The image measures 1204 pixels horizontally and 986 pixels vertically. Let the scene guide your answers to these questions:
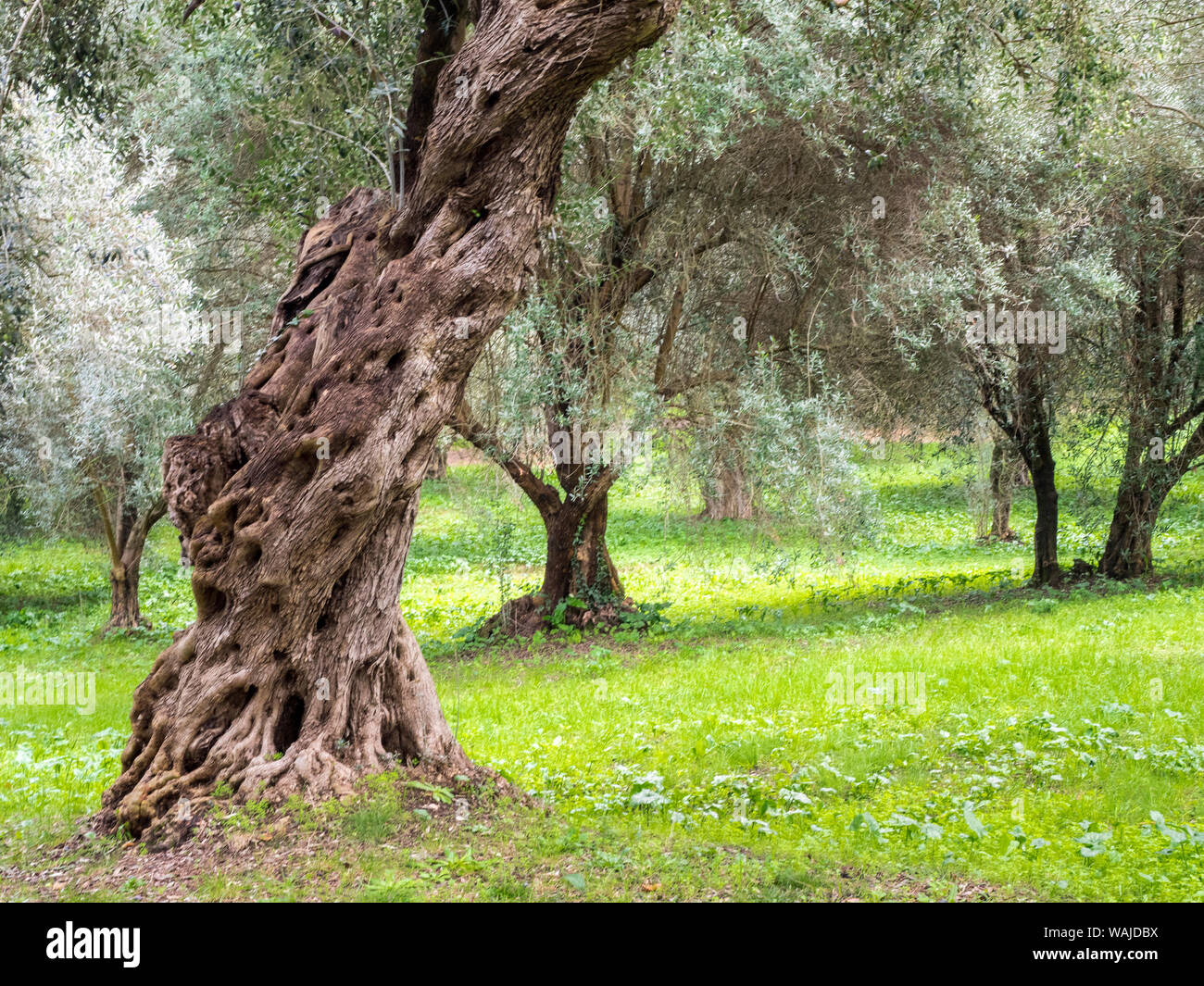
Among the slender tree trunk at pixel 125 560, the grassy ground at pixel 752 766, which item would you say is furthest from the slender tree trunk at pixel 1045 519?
the slender tree trunk at pixel 125 560

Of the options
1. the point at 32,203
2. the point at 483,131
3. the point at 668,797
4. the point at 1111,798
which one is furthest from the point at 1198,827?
the point at 32,203

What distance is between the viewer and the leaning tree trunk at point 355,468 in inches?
230

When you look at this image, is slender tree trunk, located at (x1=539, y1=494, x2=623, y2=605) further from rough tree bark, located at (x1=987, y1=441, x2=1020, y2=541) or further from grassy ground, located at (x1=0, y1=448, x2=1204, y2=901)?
rough tree bark, located at (x1=987, y1=441, x2=1020, y2=541)

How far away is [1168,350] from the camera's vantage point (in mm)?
15430

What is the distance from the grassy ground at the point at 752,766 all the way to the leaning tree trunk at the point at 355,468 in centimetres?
50

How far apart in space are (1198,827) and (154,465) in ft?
49.1

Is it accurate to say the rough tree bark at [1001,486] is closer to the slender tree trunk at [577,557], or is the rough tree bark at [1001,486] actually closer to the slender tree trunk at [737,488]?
the slender tree trunk at [737,488]

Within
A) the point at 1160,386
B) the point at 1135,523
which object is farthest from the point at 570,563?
the point at 1160,386

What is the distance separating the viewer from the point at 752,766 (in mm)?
7922

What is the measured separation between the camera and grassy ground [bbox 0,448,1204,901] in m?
5.39

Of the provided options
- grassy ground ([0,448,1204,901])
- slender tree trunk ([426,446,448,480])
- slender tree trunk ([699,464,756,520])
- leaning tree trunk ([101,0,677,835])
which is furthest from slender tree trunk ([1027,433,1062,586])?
leaning tree trunk ([101,0,677,835])

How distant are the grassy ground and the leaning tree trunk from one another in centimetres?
50

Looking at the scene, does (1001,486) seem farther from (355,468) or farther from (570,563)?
(355,468)

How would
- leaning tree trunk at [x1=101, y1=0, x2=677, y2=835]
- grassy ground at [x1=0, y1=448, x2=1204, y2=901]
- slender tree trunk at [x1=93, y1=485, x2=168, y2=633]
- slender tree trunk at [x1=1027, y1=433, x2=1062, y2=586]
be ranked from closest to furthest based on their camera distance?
grassy ground at [x1=0, y1=448, x2=1204, y2=901]
leaning tree trunk at [x1=101, y1=0, x2=677, y2=835]
slender tree trunk at [x1=1027, y1=433, x2=1062, y2=586]
slender tree trunk at [x1=93, y1=485, x2=168, y2=633]
